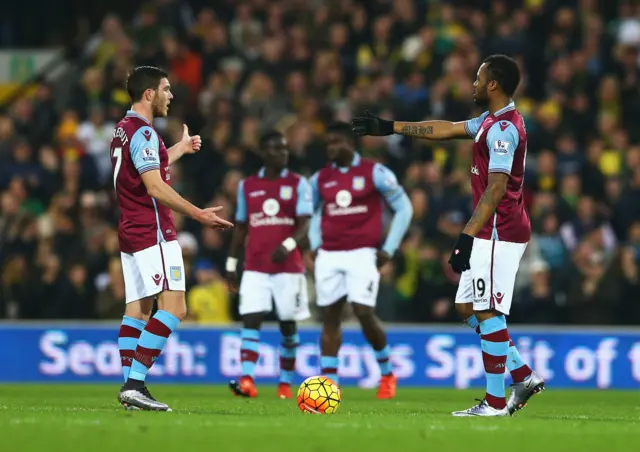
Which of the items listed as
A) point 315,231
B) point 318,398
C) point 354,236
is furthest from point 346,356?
point 318,398

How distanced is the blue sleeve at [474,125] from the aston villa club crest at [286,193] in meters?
3.69

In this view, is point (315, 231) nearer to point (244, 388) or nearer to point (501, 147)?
point (244, 388)

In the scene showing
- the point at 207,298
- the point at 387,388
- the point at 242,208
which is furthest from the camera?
the point at 207,298

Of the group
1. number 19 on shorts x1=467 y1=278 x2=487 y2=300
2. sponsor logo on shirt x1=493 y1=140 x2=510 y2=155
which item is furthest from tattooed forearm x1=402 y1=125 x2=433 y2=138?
number 19 on shorts x1=467 y1=278 x2=487 y2=300

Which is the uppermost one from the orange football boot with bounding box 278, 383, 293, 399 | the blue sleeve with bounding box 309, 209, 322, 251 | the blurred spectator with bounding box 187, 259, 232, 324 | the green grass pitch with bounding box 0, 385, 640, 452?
the blue sleeve with bounding box 309, 209, 322, 251

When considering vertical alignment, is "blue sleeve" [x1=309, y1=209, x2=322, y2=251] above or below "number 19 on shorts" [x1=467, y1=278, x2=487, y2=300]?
above

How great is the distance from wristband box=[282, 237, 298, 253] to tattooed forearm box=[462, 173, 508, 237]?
403 centimetres

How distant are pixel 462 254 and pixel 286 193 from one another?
4631 mm

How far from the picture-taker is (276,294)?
43.7 ft

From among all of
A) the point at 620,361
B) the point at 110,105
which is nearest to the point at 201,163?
the point at 110,105

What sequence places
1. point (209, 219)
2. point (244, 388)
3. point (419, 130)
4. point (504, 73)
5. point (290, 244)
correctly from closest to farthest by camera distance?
point (209, 219)
point (504, 73)
point (419, 130)
point (244, 388)
point (290, 244)

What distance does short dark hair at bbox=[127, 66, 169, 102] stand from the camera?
9.79m

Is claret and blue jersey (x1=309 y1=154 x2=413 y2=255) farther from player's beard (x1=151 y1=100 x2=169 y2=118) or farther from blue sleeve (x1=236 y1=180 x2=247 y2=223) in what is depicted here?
player's beard (x1=151 y1=100 x2=169 y2=118)

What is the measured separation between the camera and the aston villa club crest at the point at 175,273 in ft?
31.5
